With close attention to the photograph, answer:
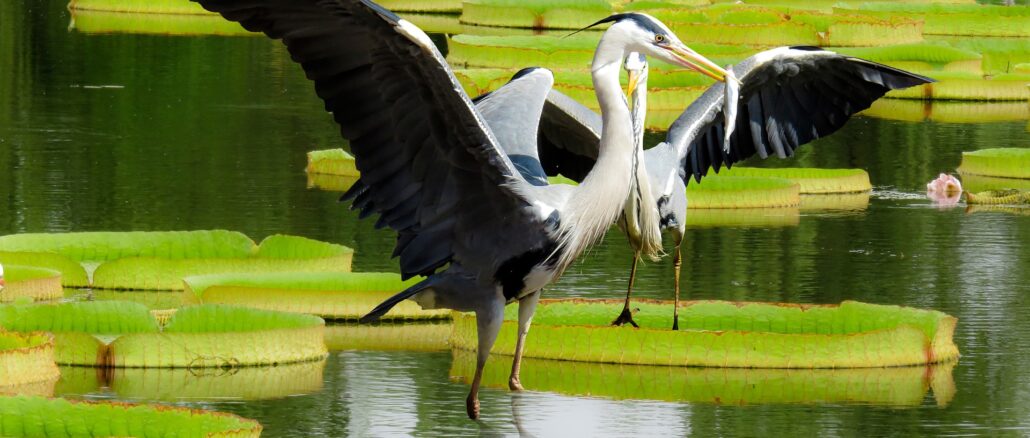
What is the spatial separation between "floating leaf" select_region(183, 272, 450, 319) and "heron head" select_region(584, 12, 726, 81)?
3.29m

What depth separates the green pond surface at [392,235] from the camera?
1015 centimetres

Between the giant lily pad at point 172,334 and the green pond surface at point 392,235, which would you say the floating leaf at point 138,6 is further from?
the giant lily pad at point 172,334

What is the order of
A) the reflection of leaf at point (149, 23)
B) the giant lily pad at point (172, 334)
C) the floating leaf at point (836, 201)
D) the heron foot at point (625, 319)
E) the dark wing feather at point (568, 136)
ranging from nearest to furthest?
the giant lily pad at point (172, 334) → the heron foot at point (625, 319) → the dark wing feather at point (568, 136) → the floating leaf at point (836, 201) → the reflection of leaf at point (149, 23)

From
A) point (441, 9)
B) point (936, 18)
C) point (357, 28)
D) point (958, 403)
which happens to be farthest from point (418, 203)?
point (441, 9)

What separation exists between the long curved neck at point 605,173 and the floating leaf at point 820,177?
9604mm

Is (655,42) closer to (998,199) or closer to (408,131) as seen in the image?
(408,131)

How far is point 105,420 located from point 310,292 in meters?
3.66

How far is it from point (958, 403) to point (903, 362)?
28.6 inches

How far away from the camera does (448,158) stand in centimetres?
953

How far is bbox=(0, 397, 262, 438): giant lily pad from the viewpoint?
8680 millimetres

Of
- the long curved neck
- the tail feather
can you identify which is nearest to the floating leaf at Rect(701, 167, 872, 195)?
the tail feather

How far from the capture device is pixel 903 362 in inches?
442

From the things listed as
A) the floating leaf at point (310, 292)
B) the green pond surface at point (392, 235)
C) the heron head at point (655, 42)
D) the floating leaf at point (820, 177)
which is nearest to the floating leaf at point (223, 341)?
the green pond surface at point (392, 235)

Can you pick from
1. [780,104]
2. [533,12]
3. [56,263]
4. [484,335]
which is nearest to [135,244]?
[56,263]
